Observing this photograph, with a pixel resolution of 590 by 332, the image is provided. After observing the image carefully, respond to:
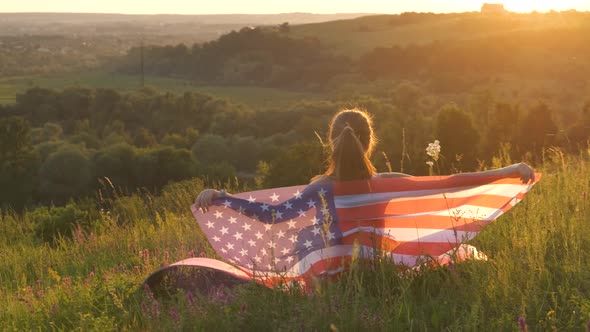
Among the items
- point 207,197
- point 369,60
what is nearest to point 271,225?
point 207,197

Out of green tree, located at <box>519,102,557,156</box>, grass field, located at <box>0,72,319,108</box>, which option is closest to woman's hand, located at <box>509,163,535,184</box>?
green tree, located at <box>519,102,557,156</box>

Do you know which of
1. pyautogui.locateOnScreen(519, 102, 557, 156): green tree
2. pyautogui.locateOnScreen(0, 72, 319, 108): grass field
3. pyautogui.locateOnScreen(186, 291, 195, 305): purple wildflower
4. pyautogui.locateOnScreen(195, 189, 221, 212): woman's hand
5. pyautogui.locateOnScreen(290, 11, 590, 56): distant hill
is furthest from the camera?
pyautogui.locateOnScreen(290, 11, 590, 56): distant hill

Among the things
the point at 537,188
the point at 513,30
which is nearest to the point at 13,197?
the point at 537,188

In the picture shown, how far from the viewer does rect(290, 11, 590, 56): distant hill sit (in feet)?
332

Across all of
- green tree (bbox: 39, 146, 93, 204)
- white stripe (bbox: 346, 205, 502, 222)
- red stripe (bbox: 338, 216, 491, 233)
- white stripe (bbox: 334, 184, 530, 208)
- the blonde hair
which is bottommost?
green tree (bbox: 39, 146, 93, 204)

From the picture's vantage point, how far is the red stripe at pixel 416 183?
150 inches

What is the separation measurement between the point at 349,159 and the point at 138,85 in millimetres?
93908

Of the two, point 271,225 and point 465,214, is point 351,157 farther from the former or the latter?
point 465,214

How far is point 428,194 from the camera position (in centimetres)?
395

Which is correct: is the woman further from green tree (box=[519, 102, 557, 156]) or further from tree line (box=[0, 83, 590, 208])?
green tree (box=[519, 102, 557, 156])

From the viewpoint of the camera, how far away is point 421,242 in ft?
12.3

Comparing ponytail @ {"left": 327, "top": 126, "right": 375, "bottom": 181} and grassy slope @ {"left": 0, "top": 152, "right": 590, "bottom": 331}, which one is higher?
ponytail @ {"left": 327, "top": 126, "right": 375, "bottom": 181}

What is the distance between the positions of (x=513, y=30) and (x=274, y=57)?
33.4 metres

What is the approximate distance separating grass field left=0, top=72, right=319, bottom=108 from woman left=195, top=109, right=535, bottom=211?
227ft
